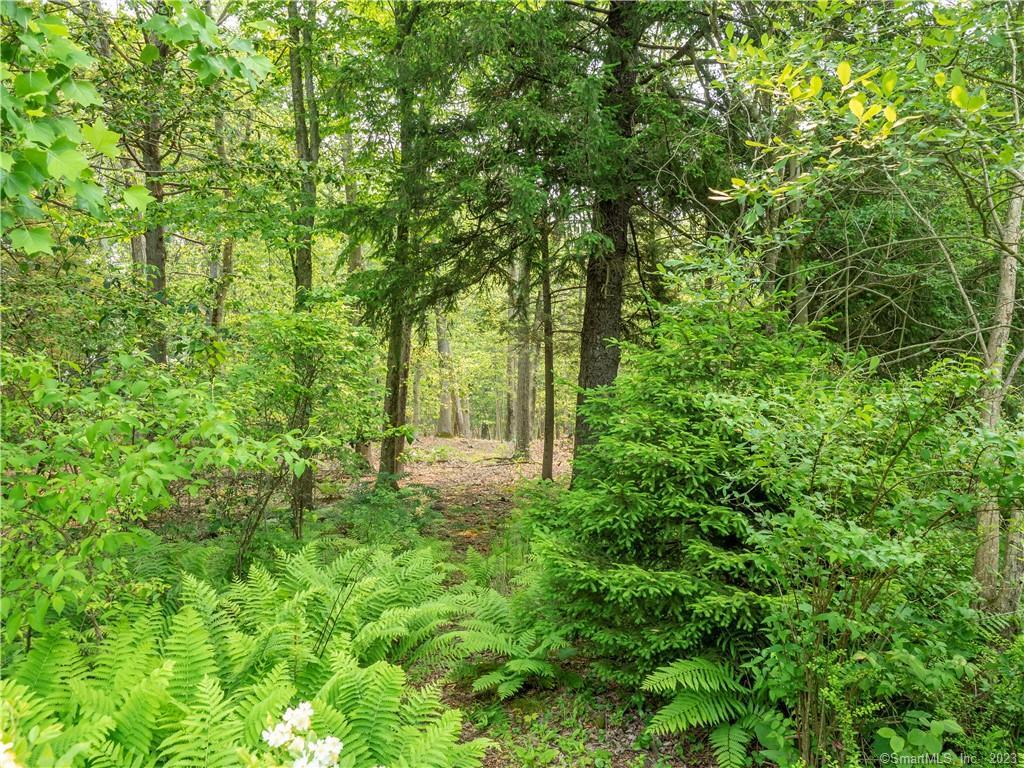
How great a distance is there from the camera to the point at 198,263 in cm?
1449

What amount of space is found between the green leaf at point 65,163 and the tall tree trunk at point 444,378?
1175 cm

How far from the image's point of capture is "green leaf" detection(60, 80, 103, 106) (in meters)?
1.50

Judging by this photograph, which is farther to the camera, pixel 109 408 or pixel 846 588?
pixel 846 588

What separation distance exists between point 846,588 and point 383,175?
6.53 metres

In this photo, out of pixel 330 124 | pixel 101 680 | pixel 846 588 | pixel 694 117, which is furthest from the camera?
pixel 330 124

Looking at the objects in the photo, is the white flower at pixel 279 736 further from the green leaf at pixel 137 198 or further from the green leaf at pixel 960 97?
the green leaf at pixel 960 97

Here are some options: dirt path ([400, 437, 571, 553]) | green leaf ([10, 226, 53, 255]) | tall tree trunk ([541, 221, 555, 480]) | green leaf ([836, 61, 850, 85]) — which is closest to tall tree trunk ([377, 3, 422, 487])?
dirt path ([400, 437, 571, 553])

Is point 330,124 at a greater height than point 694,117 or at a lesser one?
greater

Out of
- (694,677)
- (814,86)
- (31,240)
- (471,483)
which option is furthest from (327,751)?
(471,483)

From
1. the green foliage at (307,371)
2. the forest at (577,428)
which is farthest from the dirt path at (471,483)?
the green foliage at (307,371)

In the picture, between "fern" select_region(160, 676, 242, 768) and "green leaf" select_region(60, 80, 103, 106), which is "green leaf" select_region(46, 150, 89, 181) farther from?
"fern" select_region(160, 676, 242, 768)

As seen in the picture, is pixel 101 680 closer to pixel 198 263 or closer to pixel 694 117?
pixel 694 117

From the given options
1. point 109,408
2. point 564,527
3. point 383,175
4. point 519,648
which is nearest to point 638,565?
point 564,527

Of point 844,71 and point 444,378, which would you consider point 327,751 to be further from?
point 444,378
